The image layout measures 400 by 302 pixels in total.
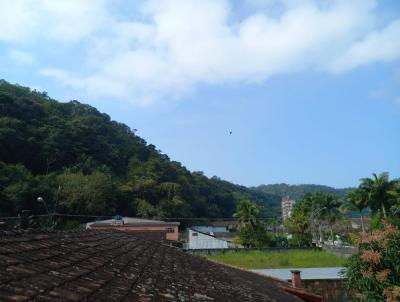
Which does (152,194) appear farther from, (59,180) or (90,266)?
(90,266)

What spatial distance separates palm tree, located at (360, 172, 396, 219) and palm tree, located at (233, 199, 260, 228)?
15626 mm

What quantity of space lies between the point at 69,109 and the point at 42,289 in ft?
319

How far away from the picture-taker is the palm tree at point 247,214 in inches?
2297

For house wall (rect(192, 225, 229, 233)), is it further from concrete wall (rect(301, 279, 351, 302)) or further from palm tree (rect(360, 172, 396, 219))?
concrete wall (rect(301, 279, 351, 302))

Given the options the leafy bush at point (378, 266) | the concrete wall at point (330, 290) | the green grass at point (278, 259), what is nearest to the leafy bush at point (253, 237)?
the green grass at point (278, 259)

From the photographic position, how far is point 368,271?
12.3 m

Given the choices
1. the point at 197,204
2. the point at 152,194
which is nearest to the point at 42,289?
the point at 152,194

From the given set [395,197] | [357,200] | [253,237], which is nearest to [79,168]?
[253,237]

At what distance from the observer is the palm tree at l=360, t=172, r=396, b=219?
159 ft

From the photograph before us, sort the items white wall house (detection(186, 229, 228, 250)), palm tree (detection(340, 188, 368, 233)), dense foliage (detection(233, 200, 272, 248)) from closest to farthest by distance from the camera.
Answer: palm tree (detection(340, 188, 368, 233)), white wall house (detection(186, 229, 228, 250)), dense foliage (detection(233, 200, 272, 248))

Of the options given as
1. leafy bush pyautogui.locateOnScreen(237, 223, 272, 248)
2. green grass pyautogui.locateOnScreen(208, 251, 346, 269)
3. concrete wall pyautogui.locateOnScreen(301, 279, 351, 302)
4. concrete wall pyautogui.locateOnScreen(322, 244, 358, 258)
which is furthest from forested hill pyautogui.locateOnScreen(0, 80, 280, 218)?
concrete wall pyautogui.locateOnScreen(301, 279, 351, 302)

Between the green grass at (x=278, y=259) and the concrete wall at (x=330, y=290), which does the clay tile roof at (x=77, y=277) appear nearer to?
the concrete wall at (x=330, y=290)

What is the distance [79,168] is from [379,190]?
159 feet

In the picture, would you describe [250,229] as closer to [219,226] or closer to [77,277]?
[219,226]
